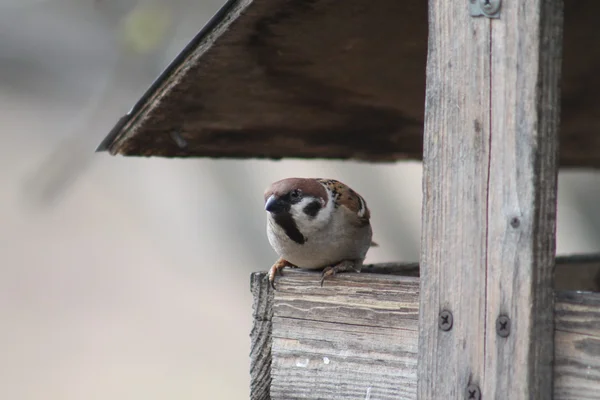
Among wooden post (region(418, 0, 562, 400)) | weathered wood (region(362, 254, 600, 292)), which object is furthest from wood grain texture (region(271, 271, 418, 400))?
weathered wood (region(362, 254, 600, 292))

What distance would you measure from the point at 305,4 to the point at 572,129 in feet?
5.32

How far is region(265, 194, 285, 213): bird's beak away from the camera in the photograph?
100 inches

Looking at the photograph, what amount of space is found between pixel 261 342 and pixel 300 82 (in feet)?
2.34

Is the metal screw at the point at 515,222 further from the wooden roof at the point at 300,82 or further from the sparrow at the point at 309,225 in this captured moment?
the sparrow at the point at 309,225

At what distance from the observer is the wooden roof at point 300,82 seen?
2.17 meters

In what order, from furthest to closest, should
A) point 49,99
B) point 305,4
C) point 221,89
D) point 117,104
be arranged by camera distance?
point 49,99, point 117,104, point 221,89, point 305,4

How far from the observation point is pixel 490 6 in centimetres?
170

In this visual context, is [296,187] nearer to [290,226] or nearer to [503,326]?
[290,226]

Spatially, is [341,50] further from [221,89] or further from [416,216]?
[416,216]

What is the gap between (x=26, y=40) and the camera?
3225mm

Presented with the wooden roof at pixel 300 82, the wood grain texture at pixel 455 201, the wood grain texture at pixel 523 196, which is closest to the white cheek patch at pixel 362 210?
the wooden roof at pixel 300 82

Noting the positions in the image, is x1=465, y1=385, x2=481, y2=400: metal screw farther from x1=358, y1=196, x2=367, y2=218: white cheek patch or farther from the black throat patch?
x1=358, y1=196, x2=367, y2=218: white cheek patch

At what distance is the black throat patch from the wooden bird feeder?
268mm

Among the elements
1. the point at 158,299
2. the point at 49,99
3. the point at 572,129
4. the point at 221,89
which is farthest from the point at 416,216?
the point at 158,299
